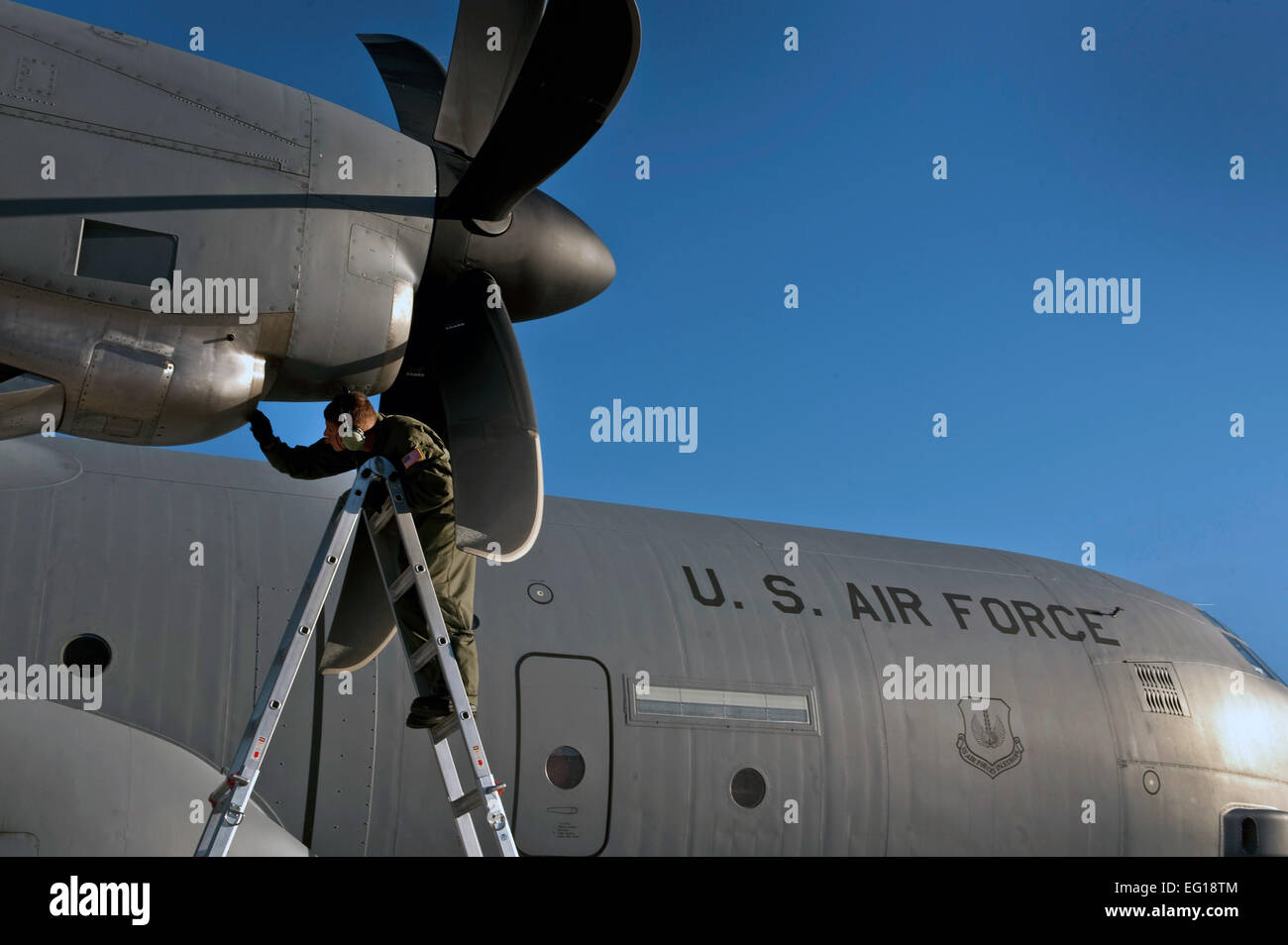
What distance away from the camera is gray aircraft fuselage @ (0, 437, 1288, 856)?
7926 millimetres

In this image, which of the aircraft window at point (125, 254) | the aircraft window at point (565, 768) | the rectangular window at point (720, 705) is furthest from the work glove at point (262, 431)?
the rectangular window at point (720, 705)

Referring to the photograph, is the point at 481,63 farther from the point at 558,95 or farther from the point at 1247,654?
the point at 1247,654

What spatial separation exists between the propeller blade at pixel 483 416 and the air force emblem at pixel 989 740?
6.44 m

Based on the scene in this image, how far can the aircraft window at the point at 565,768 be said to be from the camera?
29.8 feet

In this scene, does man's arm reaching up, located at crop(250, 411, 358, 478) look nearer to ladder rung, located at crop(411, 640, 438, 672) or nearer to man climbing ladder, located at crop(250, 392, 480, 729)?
man climbing ladder, located at crop(250, 392, 480, 729)

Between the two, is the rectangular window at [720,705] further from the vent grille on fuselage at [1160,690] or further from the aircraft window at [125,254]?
the aircraft window at [125,254]

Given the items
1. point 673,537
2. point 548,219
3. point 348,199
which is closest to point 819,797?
point 673,537

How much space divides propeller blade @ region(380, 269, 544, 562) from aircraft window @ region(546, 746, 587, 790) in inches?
142

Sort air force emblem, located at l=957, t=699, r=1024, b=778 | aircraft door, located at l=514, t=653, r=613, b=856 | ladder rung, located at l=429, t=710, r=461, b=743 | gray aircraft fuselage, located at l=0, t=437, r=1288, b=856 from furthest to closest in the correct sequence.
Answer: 1. air force emblem, located at l=957, t=699, r=1024, b=778
2. aircraft door, located at l=514, t=653, r=613, b=856
3. gray aircraft fuselage, located at l=0, t=437, r=1288, b=856
4. ladder rung, located at l=429, t=710, r=461, b=743

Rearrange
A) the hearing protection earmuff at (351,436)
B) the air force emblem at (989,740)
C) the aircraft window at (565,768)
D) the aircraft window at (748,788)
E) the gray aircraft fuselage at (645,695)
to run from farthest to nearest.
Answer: the air force emblem at (989,740) → the aircraft window at (748,788) → the aircraft window at (565,768) → the gray aircraft fuselage at (645,695) → the hearing protection earmuff at (351,436)

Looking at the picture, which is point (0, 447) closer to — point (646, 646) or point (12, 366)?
point (12, 366)

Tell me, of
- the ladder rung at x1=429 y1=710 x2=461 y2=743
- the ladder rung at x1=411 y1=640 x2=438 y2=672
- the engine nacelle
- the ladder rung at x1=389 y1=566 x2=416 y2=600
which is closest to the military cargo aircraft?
the engine nacelle

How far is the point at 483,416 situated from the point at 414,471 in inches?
20.7

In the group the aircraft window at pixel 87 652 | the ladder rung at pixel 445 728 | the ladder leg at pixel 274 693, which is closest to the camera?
the ladder leg at pixel 274 693
